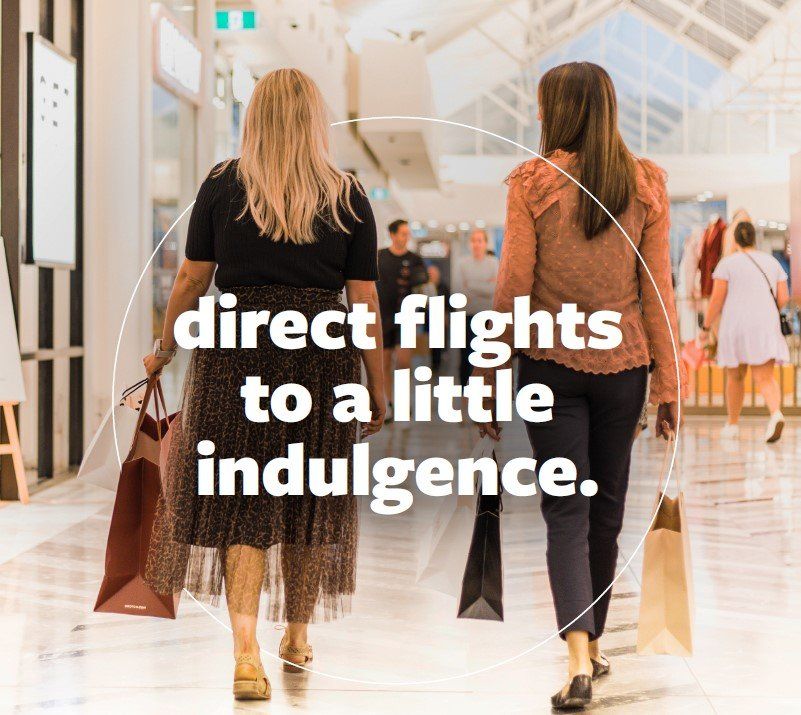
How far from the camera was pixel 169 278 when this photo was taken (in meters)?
7.62

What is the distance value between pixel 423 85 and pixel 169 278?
263 inches

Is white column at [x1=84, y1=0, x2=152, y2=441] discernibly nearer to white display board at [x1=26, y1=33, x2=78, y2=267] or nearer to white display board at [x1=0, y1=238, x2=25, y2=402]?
white display board at [x1=26, y1=33, x2=78, y2=267]

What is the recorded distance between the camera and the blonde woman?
7.80 feet

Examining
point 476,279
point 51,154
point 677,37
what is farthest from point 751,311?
point 677,37

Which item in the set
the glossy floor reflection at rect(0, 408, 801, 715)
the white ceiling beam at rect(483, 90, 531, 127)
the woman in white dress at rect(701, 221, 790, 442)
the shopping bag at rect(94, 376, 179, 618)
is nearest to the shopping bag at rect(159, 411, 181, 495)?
the shopping bag at rect(94, 376, 179, 618)

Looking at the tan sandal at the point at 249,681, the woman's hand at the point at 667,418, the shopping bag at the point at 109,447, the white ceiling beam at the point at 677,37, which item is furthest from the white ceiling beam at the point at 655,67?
the tan sandal at the point at 249,681

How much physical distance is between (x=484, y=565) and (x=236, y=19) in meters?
6.59

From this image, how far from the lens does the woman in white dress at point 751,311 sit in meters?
7.83

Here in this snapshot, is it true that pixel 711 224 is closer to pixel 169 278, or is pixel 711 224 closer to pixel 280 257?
pixel 169 278

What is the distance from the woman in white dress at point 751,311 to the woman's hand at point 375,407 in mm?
5816

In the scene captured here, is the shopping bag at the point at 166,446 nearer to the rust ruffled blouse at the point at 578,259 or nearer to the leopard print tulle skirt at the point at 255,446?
the leopard print tulle skirt at the point at 255,446

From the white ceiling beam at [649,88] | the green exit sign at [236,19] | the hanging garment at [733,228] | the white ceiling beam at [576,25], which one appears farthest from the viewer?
the white ceiling beam at [649,88]

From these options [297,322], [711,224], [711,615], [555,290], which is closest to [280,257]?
[297,322]

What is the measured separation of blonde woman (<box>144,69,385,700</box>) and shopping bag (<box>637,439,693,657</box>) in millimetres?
671
